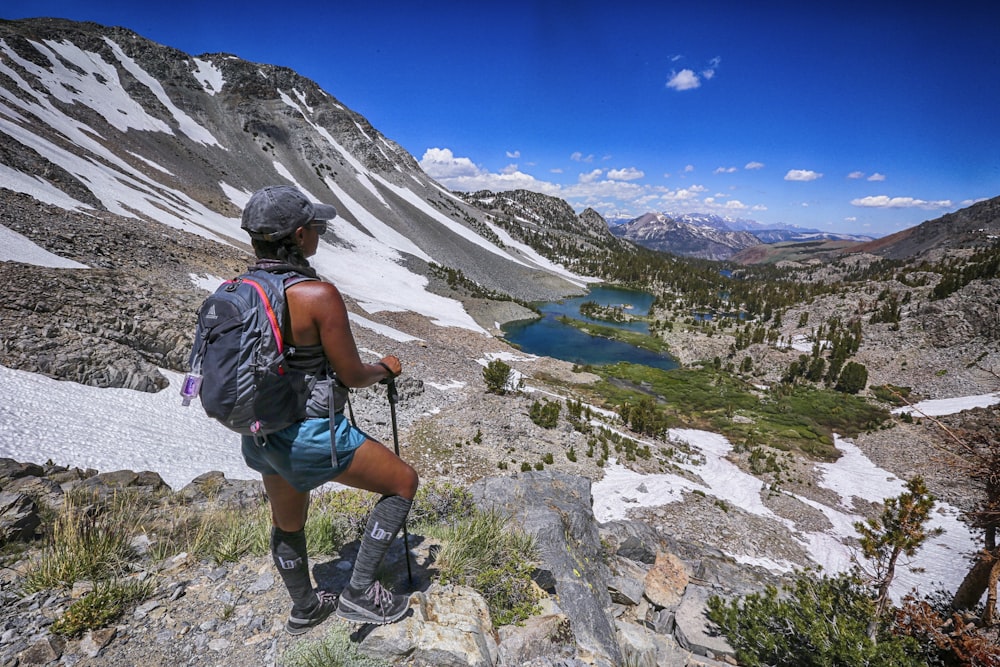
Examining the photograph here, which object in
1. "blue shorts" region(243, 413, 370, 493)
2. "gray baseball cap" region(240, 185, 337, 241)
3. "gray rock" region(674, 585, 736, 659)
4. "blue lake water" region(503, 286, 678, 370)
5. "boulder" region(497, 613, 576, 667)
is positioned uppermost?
"gray baseball cap" region(240, 185, 337, 241)

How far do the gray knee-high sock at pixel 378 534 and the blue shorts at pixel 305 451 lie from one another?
45cm

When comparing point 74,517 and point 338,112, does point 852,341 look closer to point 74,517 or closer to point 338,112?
point 74,517

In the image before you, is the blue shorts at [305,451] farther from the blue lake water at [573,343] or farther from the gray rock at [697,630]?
the blue lake water at [573,343]

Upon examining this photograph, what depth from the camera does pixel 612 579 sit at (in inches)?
237

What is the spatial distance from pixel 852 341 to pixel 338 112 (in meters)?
90.4

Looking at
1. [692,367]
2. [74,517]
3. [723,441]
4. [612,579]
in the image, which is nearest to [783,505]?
[723,441]

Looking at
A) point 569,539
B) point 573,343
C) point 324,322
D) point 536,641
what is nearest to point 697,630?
point 569,539

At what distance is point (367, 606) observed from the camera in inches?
113

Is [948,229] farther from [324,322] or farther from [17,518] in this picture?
[17,518]

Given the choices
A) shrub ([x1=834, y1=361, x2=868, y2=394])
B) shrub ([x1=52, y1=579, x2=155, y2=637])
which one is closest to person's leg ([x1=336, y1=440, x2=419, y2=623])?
shrub ([x1=52, y1=579, x2=155, y2=637])

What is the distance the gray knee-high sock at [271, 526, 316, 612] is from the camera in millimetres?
2830

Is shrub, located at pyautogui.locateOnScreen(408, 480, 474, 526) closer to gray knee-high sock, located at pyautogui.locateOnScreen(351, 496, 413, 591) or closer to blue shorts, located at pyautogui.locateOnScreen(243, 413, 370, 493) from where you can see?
gray knee-high sock, located at pyautogui.locateOnScreen(351, 496, 413, 591)

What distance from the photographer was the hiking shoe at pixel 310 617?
2.94 meters

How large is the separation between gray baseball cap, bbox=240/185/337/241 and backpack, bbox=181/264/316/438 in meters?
0.20
